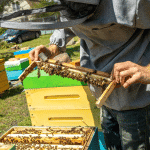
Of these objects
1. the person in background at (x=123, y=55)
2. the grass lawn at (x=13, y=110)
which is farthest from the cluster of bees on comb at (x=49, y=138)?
the grass lawn at (x=13, y=110)

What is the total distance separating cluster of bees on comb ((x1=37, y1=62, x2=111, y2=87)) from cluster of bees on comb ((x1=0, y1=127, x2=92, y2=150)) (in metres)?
0.53

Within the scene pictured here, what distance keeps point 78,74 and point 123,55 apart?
35 centimetres

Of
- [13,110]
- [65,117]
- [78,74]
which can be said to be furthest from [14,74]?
[78,74]

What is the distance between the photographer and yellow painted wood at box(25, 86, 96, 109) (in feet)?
7.01

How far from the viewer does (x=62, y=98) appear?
7.43 ft

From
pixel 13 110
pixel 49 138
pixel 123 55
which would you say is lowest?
pixel 13 110

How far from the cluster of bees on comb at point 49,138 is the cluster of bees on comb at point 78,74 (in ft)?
1.73

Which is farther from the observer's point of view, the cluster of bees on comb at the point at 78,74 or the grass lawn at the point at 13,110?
the grass lawn at the point at 13,110

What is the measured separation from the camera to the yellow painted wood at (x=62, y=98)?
214 cm

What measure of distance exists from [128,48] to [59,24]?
527 mm

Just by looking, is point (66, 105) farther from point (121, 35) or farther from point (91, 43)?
point (121, 35)

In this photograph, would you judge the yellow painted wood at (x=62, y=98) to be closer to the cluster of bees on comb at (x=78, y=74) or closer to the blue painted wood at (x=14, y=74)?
the cluster of bees on comb at (x=78, y=74)

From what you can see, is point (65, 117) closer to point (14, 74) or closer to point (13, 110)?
point (13, 110)

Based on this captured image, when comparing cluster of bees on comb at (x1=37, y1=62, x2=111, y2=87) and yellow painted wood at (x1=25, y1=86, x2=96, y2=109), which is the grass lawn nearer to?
yellow painted wood at (x1=25, y1=86, x2=96, y2=109)
